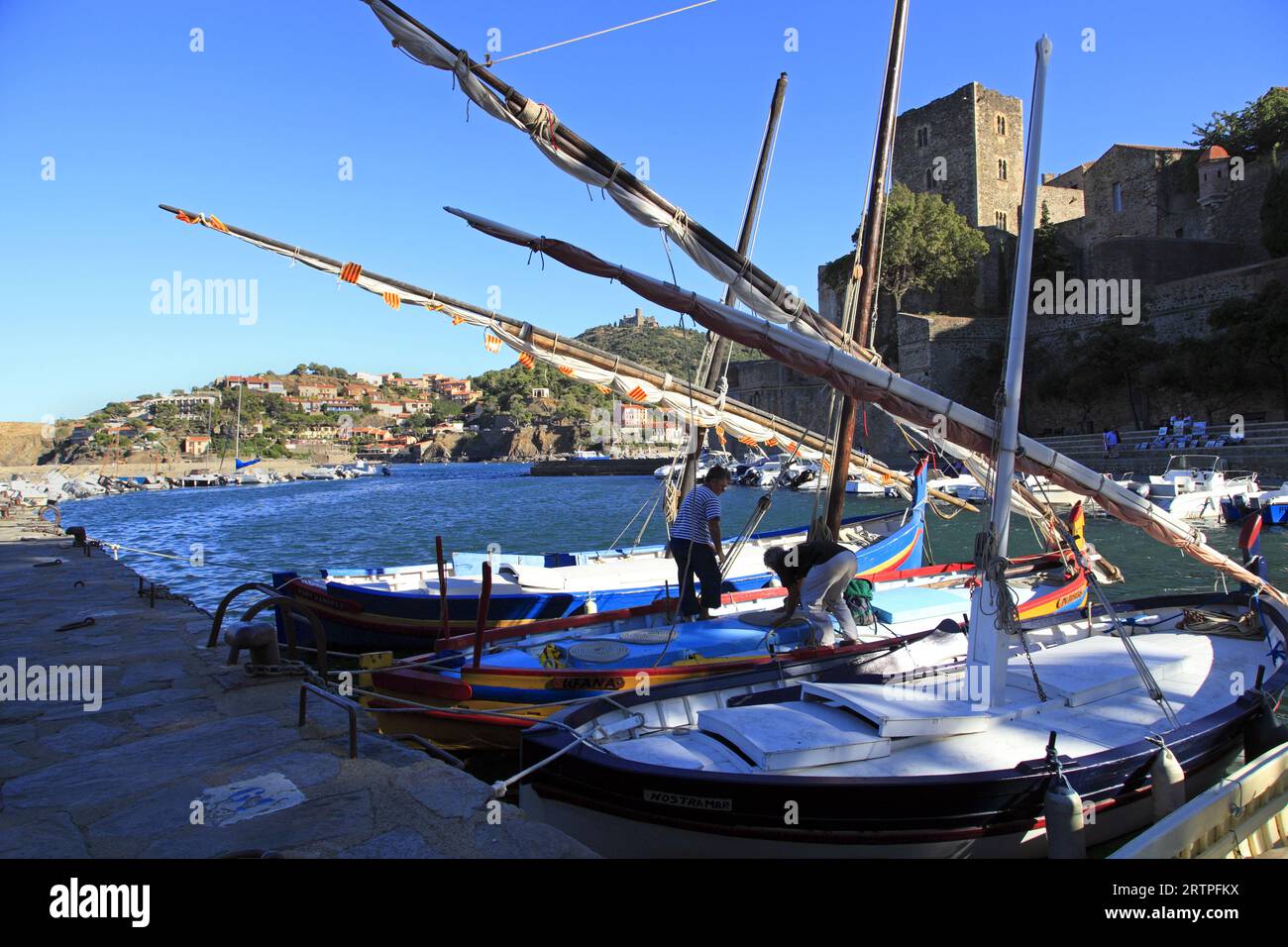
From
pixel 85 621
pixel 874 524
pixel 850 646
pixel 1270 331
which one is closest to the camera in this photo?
pixel 850 646

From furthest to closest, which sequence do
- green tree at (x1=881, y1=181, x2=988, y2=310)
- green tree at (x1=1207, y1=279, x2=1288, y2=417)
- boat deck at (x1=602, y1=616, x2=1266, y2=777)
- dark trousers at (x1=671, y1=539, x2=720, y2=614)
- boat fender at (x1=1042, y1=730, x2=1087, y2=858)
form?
green tree at (x1=881, y1=181, x2=988, y2=310)
green tree at (x1=1207, y1=279, x2=1288, y2=417)
dark trousers at (x1=671, y1=539, x2=720, y2=614)
boat deck at (x1=602, y1=616, x2=1266, y2=777)
boat fender at (x1=1042, y1=730, x2=1087, y2=858)

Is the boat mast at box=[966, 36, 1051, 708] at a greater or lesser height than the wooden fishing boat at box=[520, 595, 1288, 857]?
greater

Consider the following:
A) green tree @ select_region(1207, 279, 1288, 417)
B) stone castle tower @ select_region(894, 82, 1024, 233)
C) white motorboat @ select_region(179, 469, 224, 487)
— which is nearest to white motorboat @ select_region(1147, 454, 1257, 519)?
green tree @ select_region(1207, 279, 1288, 417)

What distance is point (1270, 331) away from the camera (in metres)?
40.3

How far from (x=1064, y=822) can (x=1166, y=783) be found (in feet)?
4.13

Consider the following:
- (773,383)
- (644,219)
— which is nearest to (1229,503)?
(644,219)

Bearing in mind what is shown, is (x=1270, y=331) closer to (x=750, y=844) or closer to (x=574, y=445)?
(x=750, y=844)

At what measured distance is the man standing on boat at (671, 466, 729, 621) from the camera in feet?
31.9

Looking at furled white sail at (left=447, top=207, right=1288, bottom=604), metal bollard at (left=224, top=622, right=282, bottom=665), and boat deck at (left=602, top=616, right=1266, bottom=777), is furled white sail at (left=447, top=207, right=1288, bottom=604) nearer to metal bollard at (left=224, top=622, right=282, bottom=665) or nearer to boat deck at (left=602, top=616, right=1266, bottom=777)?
boat deck at (left=602, top=616, right=1266, bottom=777)

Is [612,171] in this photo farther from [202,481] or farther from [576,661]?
[202,481]

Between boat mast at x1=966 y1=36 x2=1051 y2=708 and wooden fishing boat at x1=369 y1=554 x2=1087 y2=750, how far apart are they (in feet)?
5.30

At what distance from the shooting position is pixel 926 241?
6312 cm
